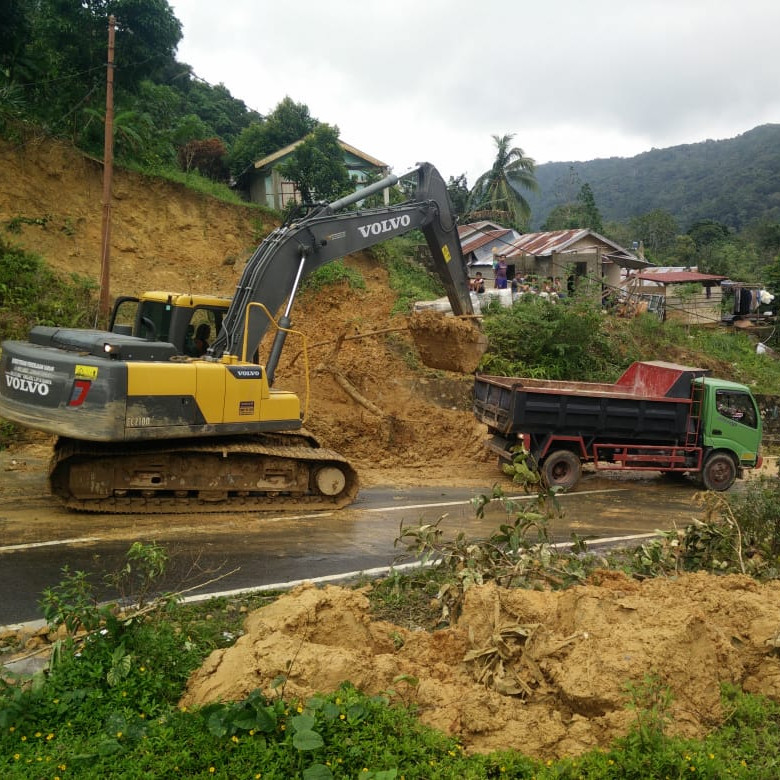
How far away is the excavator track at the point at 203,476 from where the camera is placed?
9.42 metres

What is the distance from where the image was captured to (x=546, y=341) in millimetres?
19312

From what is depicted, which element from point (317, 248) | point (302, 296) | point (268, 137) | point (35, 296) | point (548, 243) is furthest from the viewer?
point (548, 243)

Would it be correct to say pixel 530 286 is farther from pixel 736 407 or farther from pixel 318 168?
pixel 736 407

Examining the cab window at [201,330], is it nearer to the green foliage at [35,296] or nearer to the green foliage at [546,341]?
the green foliage at [35,296]

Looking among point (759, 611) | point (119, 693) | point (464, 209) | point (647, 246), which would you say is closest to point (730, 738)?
point (759, 611)

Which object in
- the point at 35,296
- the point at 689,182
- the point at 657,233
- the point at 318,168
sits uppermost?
the point at 689,182

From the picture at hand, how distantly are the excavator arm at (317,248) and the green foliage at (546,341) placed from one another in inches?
234

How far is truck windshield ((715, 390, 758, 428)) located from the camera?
43.8 feet

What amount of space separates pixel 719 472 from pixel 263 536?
341 inches

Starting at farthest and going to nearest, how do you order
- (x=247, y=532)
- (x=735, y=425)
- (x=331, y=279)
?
1. (x=331, y=279)
2. (x=735, y=425)
3. (x=247, y=532)

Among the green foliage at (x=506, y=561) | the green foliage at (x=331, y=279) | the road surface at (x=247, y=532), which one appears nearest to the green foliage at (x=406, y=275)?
the green foliage at (x=331, y=279)

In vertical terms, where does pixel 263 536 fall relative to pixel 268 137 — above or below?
below

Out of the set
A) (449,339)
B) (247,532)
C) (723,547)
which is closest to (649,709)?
(723,547)

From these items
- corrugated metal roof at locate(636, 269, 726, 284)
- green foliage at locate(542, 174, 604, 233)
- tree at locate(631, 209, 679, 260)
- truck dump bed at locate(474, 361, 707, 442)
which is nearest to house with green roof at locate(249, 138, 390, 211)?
corrugated metal roof at locate(636, 269, 726, 284)
